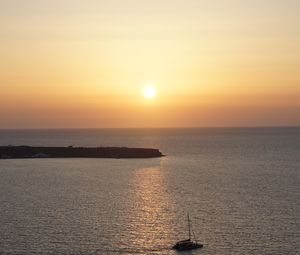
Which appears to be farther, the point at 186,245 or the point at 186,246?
the point at 186,245

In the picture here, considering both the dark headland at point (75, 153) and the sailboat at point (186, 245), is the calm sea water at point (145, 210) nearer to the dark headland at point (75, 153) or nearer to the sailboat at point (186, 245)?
the sailboat at point (186, 245)

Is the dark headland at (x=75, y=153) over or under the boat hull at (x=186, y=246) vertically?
over

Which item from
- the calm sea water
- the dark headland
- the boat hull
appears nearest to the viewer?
the boat hull

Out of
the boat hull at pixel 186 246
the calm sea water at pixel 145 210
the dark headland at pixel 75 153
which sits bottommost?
the boat hull at pixel 186 246

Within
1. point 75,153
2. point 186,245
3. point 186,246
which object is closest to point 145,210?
point 186,245

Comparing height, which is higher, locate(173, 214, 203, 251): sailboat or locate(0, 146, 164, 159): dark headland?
locate(0, 146, 164, 159): dark headland

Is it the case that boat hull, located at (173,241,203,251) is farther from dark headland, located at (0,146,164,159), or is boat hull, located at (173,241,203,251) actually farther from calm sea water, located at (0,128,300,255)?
dark headland, located at (0,146,164,159)

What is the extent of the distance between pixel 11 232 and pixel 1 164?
308 feet

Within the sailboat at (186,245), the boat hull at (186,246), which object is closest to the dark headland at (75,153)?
the sailboat at (186,245)

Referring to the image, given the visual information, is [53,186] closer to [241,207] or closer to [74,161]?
[241,207]

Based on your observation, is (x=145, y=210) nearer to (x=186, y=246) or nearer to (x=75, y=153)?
(x=186, y=246)

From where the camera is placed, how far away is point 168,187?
103 m

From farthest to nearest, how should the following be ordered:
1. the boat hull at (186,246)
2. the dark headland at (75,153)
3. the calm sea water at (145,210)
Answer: the dark headland at (75,153) < the calm sea water at (145,210) < the boat hull at (186,246)

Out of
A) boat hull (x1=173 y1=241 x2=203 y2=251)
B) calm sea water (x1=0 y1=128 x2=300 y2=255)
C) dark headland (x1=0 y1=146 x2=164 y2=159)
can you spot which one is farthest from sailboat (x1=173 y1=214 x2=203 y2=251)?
dark headland (x1=0 y1=146 x2=164 y2=159)
